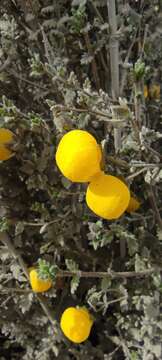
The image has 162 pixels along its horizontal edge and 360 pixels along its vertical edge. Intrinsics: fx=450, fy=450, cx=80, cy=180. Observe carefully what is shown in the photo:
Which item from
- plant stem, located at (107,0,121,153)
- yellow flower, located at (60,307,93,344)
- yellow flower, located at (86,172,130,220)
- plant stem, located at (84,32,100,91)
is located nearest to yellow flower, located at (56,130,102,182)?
yellow flower, located at (86,172,130,220)

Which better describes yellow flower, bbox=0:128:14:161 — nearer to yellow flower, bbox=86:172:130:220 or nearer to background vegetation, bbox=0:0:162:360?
background vegetation, bbox=0:0:162:360

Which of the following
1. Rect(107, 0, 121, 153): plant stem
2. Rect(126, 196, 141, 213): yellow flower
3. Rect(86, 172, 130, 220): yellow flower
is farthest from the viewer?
Rect(126, 196, 141, 213): yellow flower

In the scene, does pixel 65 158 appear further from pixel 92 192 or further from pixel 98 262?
pixel 98 262

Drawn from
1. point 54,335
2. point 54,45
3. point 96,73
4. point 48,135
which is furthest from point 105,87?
point 54,335

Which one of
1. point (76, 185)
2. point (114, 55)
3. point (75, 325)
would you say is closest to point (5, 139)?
point (76, 185)

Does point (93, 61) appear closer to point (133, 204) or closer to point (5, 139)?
point (5, 139)

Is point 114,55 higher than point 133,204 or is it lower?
higher
